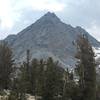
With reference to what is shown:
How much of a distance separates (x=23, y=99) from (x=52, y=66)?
927 cm

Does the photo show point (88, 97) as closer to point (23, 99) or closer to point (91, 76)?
point (91, 76)

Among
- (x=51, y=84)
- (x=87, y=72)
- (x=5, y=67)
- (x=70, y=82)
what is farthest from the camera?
(x=5, y=67)

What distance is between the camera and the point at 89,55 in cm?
6631

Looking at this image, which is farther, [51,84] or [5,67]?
[5,67]

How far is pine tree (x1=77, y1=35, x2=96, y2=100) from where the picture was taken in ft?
209

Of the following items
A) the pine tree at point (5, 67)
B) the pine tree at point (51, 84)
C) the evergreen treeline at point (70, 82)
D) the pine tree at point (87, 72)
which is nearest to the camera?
the pine tree at point (51, 84)

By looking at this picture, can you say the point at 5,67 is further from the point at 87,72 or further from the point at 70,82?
the point at 87,72

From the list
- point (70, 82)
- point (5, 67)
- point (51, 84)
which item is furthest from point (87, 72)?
point (5, 67)

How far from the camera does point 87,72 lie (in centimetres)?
6512

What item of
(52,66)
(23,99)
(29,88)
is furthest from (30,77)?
(23,99)

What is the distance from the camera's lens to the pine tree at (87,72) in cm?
6383

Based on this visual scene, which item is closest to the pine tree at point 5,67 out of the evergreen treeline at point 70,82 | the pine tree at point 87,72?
the evergreen treeline at point 70,82

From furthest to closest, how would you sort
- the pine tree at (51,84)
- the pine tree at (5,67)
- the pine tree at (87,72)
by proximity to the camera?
the pine tree at (5,67)
the pine tree at (87,72)
the pine tree at (51,84)

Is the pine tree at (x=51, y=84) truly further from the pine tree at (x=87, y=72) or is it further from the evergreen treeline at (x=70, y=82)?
the pine tree at (x=87, y=72)
